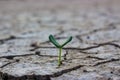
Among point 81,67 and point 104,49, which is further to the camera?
point 104,49

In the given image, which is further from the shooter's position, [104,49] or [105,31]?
[105,31]

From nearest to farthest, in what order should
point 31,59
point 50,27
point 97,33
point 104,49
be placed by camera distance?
point 31,59 < point 104,49 < point 97,33 < point 50,27

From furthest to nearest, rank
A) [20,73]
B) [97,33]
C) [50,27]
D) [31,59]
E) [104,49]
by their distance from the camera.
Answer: [50,27], [97,33], [104,49], [31,59], [20,73]

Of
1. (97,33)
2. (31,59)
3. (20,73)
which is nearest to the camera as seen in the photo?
(20,73)

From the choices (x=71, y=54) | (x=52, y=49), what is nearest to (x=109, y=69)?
(x=71, y=54)

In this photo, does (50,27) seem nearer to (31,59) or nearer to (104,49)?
(104,49)

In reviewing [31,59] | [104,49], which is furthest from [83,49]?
[31,59]

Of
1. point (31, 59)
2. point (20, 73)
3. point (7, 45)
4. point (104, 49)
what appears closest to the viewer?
point (20, 73)

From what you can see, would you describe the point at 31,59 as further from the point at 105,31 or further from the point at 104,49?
the point at 105,31
